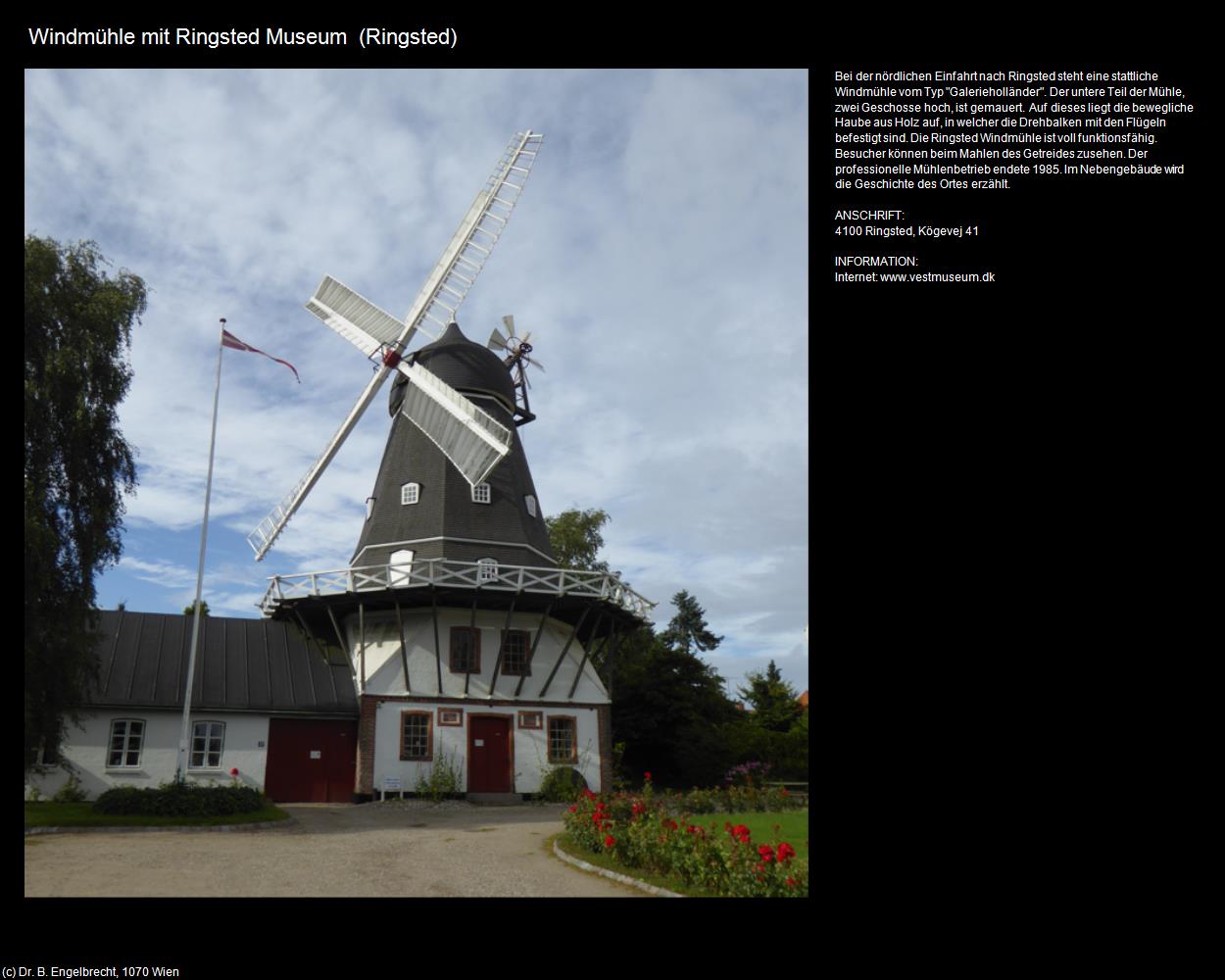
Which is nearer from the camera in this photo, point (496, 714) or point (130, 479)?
point (130, 479)

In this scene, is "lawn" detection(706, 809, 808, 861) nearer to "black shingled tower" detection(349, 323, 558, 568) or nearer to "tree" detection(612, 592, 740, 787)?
"tree" detection(612, 592, 740, 787)

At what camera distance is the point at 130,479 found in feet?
48.3

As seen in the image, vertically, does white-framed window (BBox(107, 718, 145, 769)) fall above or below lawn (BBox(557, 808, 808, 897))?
above

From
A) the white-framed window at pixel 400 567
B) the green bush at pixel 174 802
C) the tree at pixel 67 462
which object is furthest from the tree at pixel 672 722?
the tree at pixel 67 462

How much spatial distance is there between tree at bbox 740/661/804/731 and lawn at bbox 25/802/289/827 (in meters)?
22.1

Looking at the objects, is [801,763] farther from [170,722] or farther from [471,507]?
[170,722]

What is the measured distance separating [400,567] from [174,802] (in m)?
7.66

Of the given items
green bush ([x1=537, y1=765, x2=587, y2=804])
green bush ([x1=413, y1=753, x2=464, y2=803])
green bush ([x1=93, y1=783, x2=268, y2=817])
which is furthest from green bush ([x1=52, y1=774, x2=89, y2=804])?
green bush ([x1=537, y1=765, x2=587, y2=804])

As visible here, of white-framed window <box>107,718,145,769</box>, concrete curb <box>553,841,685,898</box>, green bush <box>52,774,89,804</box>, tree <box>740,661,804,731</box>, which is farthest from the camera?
tree <box>740,661,804,731</box>

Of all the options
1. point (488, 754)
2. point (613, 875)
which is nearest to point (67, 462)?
point (613, 875)

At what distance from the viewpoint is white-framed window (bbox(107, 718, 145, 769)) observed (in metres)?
20.0

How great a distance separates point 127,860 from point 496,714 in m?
12.2

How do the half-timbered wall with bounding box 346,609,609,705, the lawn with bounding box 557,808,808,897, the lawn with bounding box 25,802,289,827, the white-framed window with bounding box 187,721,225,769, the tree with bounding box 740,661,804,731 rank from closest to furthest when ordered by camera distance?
the lawn with bounding box 557,808,808,897
the lawn with bounding box 25,802,289,827
the white-framed window with bounding box 187,721,225,769
the half-timbered wall with bounding box 346,609,609,705
the tree with bounding box 740,661,804,731
